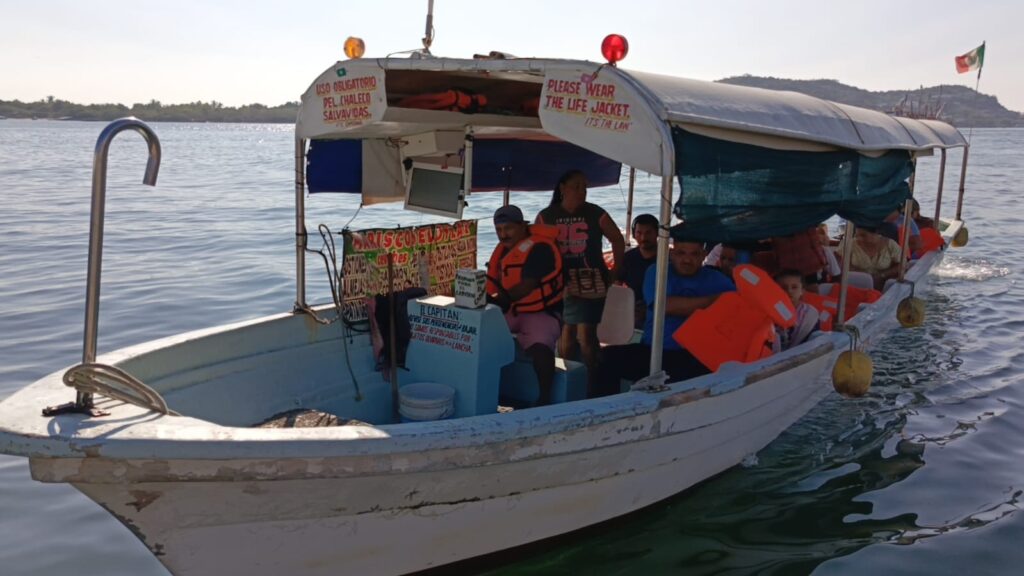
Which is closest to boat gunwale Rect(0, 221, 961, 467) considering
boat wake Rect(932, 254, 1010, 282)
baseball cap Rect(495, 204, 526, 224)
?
baseball cap Rect(495, 204, 526, 224)

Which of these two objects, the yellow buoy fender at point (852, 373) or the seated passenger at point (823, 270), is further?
the seated passenger at point (823, 270)

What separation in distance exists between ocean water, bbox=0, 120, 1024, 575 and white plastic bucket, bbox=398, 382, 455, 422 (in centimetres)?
87

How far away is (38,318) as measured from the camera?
33.1 ft

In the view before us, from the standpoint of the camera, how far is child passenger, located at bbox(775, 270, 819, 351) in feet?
18.6

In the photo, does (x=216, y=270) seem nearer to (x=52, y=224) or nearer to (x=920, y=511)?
(x=52, y=224)

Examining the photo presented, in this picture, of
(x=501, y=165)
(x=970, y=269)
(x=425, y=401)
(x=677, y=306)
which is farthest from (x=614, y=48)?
(x=970, y=269)

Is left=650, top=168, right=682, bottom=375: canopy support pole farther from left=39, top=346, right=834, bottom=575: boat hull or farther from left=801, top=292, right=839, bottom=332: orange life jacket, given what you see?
left=801, top=292, right=839, bottom=332: orange life jacket

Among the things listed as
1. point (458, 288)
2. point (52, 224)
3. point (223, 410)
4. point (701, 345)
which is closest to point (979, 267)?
point (701, 345)

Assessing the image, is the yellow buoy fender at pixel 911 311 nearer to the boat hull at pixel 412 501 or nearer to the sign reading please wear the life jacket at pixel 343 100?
Answer: the boat hull at pixel 412 501

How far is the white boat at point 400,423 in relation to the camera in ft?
10.6

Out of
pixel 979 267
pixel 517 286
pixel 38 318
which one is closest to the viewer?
pixel 517 286

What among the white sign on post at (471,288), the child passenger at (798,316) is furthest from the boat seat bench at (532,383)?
the child passenger at (798,316)

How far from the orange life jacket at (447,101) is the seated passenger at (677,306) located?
150 centimetres

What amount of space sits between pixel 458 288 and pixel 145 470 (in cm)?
202
